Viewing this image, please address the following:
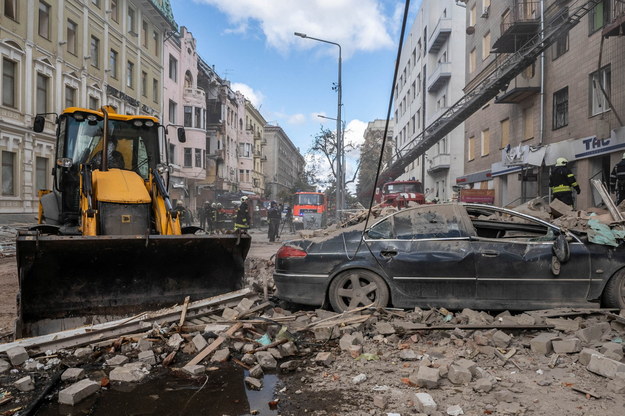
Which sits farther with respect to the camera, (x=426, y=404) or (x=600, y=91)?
(x=600, y=91)

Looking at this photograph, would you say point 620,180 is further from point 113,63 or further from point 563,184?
point 113,63

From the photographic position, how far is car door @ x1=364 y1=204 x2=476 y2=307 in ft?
19.6

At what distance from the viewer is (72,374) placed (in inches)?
167

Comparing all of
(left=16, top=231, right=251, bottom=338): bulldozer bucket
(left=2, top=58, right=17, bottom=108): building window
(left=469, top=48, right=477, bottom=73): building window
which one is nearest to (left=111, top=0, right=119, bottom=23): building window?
(left=2, top=58, right=17, bottom=108): building window

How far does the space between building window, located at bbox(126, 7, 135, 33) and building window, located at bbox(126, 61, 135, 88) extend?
2.12m

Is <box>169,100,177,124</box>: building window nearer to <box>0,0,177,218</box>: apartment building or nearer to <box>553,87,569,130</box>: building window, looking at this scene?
<box>0,0,177,218</box>: apartment building

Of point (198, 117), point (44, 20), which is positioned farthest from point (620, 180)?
point (198, 117)

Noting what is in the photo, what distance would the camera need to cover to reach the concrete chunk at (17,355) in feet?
14.7

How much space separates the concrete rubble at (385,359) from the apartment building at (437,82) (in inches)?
934

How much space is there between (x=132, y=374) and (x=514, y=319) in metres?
4.25

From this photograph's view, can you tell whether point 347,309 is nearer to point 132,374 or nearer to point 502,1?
point 132,374

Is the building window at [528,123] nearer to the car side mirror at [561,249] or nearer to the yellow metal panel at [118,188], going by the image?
Answer: the car side mirror at [561,249]

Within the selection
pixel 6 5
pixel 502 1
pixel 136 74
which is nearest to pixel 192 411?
pixel 6 5

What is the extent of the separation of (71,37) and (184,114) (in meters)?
15.3
